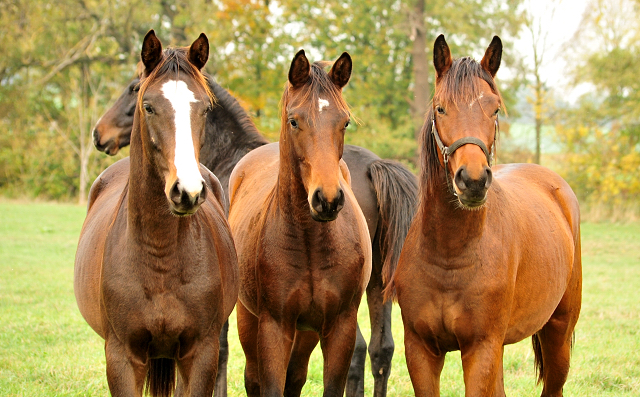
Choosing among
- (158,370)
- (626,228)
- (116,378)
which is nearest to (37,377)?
(158,370)

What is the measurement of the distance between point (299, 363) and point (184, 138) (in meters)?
2.02

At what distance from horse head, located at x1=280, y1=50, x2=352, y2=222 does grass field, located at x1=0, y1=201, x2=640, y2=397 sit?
2.43 metres

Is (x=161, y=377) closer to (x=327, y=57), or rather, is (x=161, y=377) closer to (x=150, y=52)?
(x=150, y=52)

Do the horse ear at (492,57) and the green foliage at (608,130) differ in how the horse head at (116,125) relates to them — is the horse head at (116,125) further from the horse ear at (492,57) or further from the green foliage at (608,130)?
the green foliage at (608,130)

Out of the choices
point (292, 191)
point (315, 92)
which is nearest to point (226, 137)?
point (292, 191)

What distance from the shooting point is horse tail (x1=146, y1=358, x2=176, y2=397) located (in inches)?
140

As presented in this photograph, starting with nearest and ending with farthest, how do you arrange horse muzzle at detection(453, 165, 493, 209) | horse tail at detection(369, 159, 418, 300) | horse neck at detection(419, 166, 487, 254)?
horse muzzle at detection(453, 165, 493, 209) < horse neck at detection(419, 166, 487, 254) < horse tail at detection(369, 159, 418, 300)

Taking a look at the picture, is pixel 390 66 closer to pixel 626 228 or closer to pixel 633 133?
pixel 633 133

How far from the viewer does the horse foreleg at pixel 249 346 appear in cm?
413

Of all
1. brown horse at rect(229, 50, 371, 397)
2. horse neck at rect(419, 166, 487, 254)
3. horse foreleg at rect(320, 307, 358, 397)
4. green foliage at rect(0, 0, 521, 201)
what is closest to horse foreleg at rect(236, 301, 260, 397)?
brown horse at rect(229, 50, 371, 397)

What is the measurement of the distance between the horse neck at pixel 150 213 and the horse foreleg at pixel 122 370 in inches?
19.5

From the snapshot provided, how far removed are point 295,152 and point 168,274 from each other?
3.12 ft

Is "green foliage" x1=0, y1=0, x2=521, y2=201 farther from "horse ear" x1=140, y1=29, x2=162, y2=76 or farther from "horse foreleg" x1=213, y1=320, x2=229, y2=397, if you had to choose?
"horse ear" x1=140, y1=29, x2=162, y2=76

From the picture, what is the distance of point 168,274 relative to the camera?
3029mm
